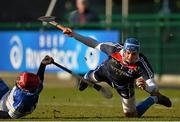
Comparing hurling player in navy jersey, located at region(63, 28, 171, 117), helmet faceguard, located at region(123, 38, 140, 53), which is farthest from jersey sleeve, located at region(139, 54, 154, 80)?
helmet faceguard, located at region(123, 38, 140, 53)

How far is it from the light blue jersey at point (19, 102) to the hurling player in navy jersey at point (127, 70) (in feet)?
4.50

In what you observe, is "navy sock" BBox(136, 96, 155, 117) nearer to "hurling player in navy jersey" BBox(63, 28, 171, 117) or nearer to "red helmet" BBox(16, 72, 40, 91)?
"hurling player in navy jersey" BBox(63, 28, 171, 117)

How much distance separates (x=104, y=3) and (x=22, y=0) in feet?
12.2

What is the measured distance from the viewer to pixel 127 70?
13336mm

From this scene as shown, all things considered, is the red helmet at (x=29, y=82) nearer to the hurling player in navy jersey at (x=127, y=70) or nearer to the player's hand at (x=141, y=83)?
the hurling player in navy jersey at (x=127, y=70)

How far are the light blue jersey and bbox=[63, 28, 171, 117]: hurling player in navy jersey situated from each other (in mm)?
1372

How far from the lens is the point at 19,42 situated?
25.1 meters

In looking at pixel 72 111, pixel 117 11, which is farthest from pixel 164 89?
pixel 117 11

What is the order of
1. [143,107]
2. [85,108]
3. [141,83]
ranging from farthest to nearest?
[85,108] → [143,107] → [141,83]

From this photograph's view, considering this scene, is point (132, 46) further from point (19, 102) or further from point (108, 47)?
point (19, 102)

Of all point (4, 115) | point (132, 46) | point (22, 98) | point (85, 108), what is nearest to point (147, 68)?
point (132, 46)

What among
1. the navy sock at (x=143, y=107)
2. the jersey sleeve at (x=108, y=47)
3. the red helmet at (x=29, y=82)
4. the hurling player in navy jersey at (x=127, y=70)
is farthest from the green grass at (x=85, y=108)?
the jersey sleeve at (x=108, y=47)

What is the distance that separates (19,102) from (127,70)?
1897mm

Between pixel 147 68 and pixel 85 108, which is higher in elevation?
pixel 147 68
